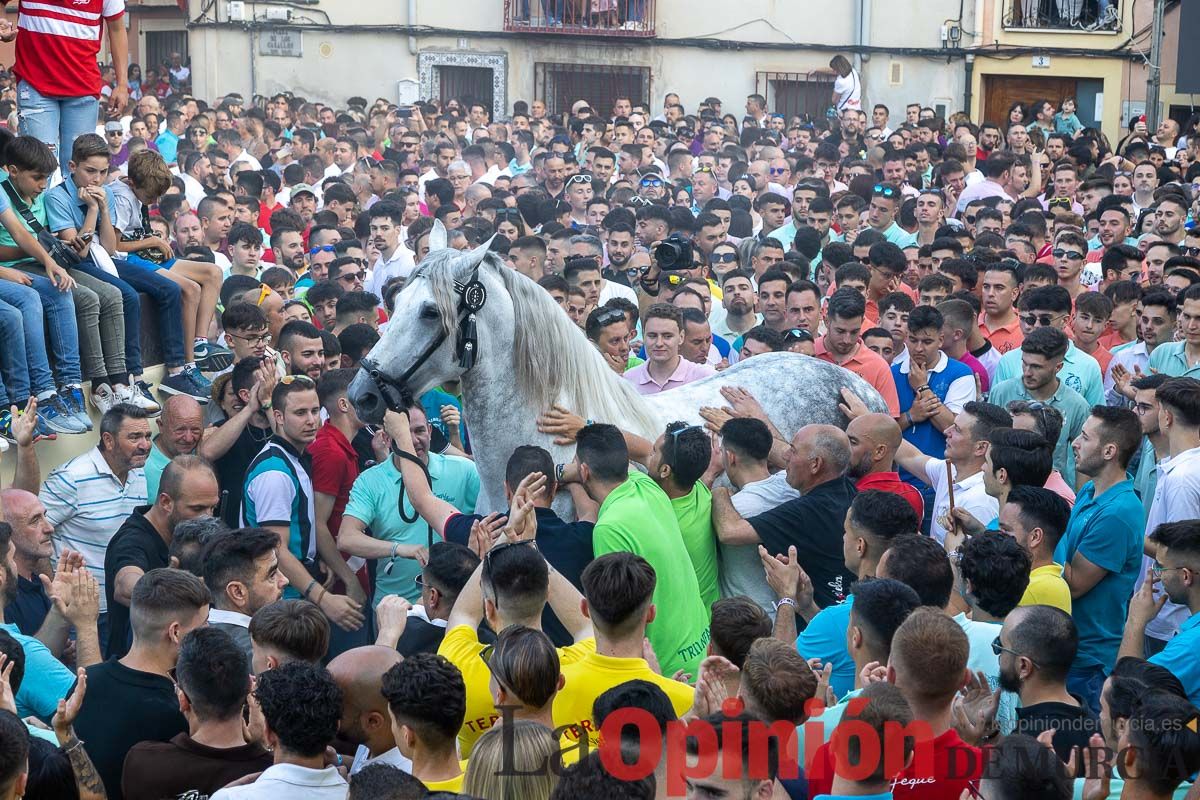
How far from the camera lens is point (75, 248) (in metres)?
8.19

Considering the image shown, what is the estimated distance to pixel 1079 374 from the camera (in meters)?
8.73

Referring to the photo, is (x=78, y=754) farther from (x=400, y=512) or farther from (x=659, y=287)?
(x=659, y=287)

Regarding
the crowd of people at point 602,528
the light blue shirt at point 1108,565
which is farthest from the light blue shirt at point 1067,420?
the light blue shirt at point 1108,565

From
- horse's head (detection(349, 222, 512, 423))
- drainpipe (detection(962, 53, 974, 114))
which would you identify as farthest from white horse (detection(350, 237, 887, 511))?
drainpipe (detection(962, 53, 974, 114))

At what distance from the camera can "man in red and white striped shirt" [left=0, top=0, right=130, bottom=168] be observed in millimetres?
8906

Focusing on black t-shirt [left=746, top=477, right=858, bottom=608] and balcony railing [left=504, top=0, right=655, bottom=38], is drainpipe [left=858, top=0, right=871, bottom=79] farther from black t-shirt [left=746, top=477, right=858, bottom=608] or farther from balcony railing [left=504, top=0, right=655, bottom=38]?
black t-shirt [left=746, top=477, right=858, bottom=608]

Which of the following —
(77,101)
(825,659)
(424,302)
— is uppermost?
(77,101)

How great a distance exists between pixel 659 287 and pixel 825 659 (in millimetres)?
5946

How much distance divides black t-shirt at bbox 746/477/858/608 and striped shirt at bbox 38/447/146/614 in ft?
10.3

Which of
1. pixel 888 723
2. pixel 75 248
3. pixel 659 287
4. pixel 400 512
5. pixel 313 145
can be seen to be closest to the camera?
pixel 888 723

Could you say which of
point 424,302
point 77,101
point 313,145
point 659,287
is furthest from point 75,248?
point 313,145

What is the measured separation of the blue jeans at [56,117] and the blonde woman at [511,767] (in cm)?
599

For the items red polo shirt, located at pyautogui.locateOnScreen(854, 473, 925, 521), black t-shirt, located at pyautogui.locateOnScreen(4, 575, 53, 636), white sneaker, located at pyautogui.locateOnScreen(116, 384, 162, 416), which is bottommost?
black t-shirt, located at pyautogui.locateOnScreen(4, 575, 53, 636)

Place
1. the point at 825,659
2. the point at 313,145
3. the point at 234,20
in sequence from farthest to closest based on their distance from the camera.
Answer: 1. the point at 234,20
2. the point at 313,145
3. the point at 825,659
